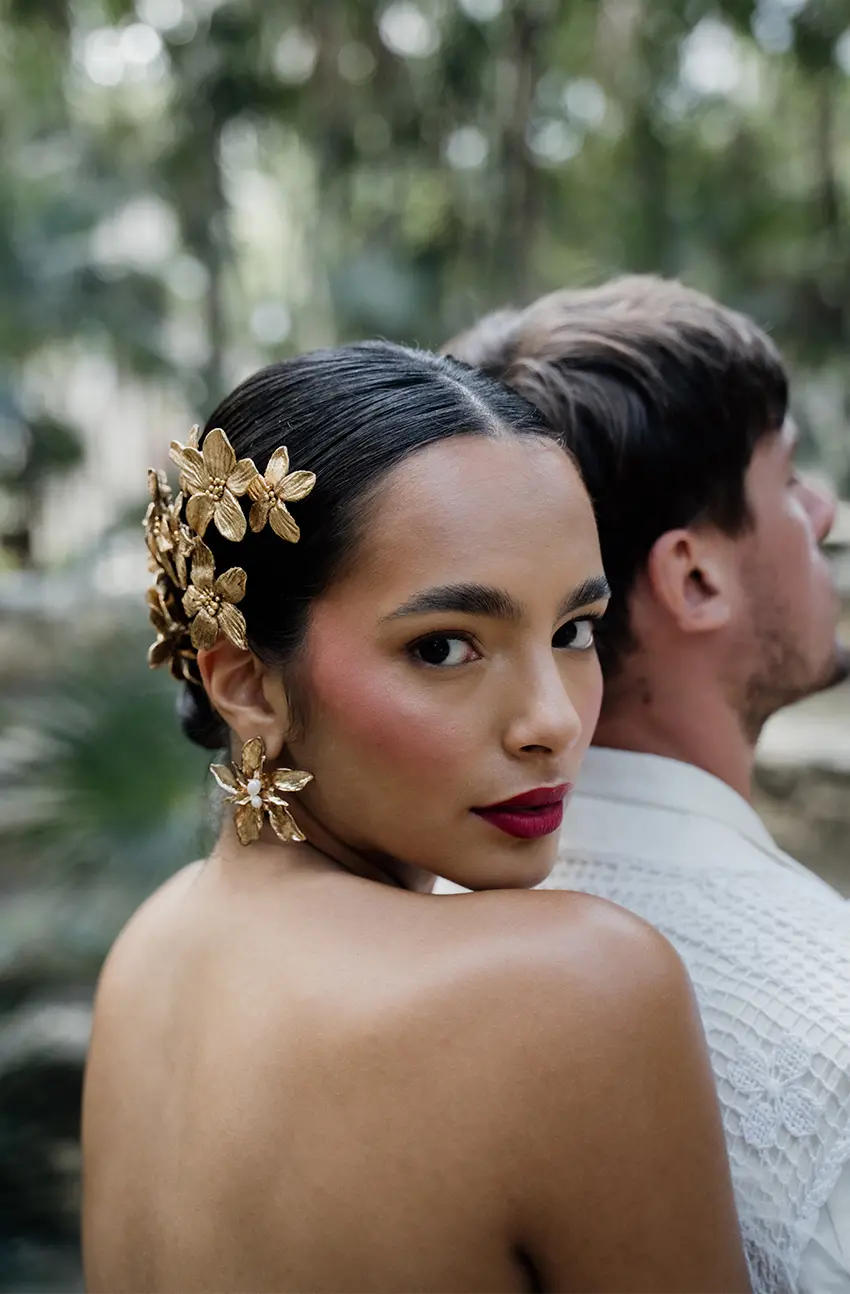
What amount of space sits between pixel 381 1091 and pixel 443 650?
0.46 meters

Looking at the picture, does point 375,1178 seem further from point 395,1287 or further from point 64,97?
point 64,97

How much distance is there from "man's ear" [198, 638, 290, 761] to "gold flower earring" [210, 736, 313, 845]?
0.02 m

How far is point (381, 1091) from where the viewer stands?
49.9 inches

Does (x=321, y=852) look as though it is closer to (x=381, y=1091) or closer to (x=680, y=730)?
(x=381, y=1091)

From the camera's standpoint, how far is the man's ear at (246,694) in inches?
61.1

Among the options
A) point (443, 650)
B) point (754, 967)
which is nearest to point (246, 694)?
point (443, 650)

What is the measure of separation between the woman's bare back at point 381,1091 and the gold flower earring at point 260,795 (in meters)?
0.09

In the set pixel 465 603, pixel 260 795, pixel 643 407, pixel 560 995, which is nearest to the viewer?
pixel 560 995

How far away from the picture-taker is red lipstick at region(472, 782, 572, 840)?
1.46 m

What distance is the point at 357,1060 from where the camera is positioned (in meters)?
1.28

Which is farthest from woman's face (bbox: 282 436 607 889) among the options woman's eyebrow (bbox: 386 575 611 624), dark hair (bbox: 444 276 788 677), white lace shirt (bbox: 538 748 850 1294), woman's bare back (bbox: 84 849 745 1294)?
dark hair (bbox: 444 276 788 677)

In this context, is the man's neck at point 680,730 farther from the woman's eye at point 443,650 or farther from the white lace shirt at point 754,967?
the woman's eye at point 443,650

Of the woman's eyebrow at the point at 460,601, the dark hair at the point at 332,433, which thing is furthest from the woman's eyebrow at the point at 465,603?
the dark hair at the point at 332,433

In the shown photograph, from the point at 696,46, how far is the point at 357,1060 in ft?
29.1
